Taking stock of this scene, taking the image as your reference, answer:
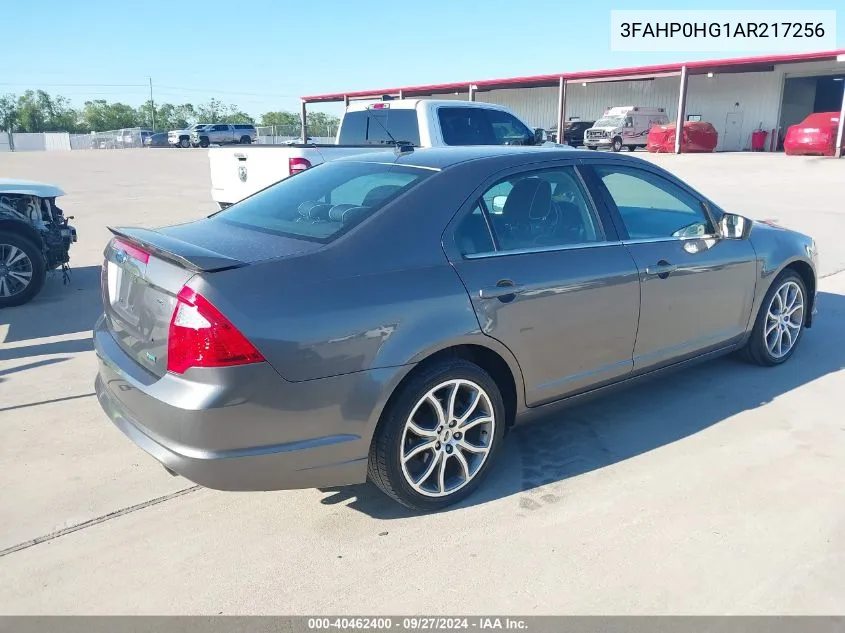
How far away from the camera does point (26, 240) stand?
680cm

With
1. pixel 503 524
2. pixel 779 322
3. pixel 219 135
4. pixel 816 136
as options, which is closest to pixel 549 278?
pixel 503 524

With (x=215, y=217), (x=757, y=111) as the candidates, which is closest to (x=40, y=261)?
(x=215, y=217)

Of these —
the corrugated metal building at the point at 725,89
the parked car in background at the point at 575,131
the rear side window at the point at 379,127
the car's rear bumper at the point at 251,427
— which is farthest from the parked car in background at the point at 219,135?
the car's rear bumper at the point at 251,427

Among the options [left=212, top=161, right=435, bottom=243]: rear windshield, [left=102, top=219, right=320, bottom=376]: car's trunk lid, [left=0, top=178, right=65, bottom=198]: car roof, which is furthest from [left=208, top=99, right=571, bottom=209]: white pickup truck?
[left=102, top=219, right=320, bottom=376]: car's trunk lid

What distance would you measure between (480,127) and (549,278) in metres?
6.19

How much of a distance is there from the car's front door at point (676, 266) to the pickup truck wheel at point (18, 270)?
5.65 m

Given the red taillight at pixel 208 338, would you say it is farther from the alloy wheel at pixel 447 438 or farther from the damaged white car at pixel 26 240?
the damaged white car at pixel 26 240

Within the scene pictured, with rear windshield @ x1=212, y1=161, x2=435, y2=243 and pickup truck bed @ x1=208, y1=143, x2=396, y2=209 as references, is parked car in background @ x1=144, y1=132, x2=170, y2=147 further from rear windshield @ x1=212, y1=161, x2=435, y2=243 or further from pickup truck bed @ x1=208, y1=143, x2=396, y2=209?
rear windshield @ x1=212, y1=161, x2=435, y2=243

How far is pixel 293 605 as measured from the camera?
2.62 metres

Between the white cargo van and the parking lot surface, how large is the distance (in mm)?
31487

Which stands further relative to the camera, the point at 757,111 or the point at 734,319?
the point at 757,111

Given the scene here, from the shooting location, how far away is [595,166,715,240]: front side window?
4.04 metres

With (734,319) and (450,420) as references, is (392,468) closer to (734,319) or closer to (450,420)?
(450,420)

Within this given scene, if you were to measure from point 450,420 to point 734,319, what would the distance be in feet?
8.10
